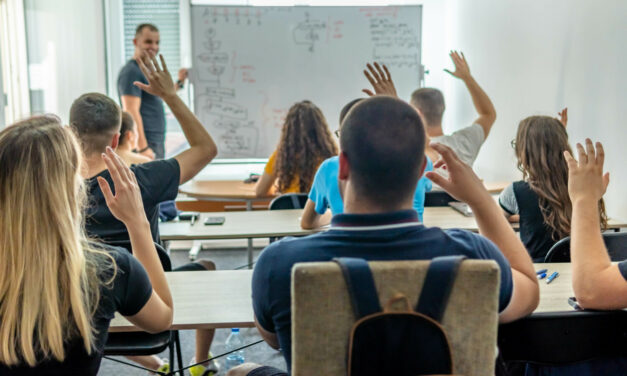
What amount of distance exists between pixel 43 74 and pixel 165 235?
11.3ft

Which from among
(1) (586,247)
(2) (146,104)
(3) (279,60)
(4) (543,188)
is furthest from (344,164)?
(3) (279,60)

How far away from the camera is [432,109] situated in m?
3.93

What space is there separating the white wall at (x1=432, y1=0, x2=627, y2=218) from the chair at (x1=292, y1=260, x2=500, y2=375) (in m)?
2.80

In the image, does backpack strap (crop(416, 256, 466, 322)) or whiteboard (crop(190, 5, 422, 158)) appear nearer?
backpack strap (crop(416, 256, 466, 322))

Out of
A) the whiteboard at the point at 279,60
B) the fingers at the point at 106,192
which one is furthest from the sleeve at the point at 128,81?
the fingers at the point at 106,192

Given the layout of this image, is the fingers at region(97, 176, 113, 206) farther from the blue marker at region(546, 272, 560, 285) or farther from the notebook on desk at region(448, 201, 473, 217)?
the notebook on desk at region(448, 201, 473, 217)

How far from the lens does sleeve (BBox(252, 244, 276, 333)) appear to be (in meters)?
1.28

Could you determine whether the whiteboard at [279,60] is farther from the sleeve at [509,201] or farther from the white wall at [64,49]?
the sleeve at [509,201]

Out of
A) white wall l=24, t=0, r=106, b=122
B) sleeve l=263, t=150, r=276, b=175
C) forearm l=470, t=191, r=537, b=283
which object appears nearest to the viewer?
forearm l=470, t=191, r=537, b=283

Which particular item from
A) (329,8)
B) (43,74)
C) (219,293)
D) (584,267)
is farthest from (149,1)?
(584,267)

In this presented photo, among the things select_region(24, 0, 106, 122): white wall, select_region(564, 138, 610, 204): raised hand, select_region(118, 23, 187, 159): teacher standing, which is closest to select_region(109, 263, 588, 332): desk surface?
select_region(564, 138, 610, 204): raised hand

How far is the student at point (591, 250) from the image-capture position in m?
1.61

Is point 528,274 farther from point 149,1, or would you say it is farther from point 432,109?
point 149,1

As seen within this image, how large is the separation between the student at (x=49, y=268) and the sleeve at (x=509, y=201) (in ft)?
6.51
